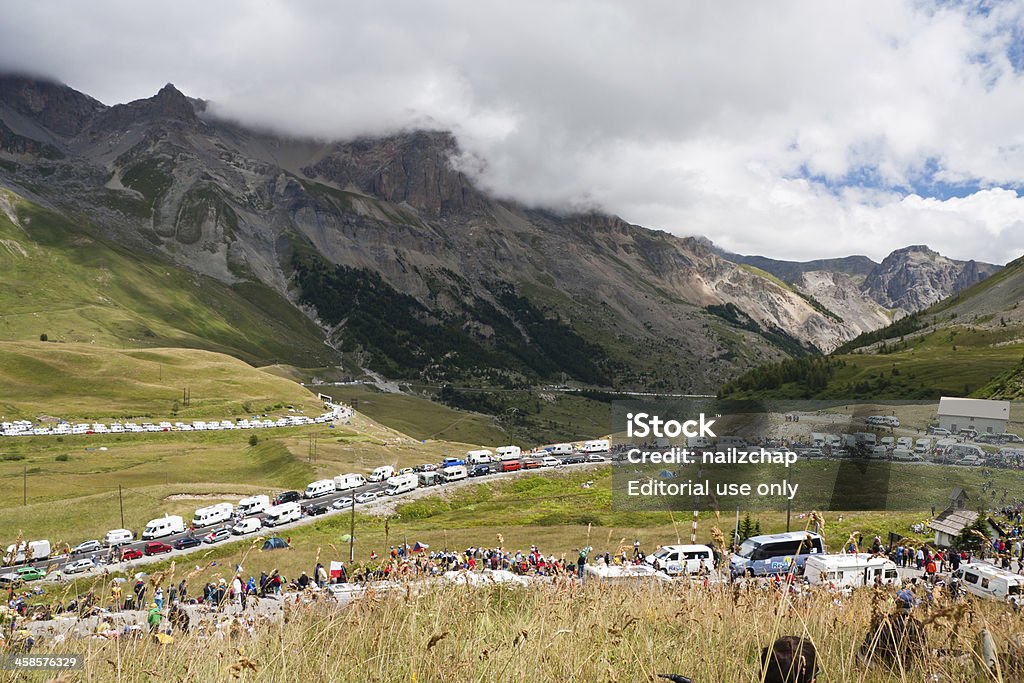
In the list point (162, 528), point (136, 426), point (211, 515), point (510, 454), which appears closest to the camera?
point (162, 528)

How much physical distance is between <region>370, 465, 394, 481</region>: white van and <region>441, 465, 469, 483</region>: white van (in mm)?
6181

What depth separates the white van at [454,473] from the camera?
71000mm

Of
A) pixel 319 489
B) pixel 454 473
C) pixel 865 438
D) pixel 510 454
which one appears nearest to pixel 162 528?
pixel 319 489

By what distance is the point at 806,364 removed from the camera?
6363 inches

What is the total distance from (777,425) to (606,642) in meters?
20.3

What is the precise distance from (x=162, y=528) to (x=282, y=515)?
9076 millimetres

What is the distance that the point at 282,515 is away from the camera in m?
51.8

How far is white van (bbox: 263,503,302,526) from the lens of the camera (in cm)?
5122

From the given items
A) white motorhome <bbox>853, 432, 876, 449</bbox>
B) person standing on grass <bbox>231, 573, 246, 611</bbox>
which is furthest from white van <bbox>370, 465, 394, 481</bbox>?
person standing on grass <bbox>231, 573, 246, 611</bbox>

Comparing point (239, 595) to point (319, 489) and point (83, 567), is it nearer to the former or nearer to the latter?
point (83, 567)

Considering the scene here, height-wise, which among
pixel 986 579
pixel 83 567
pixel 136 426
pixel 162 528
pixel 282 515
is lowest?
pixel 282 515

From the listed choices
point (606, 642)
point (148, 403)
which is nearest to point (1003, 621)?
point (606, 642)

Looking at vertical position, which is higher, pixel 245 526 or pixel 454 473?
pixel 245 526

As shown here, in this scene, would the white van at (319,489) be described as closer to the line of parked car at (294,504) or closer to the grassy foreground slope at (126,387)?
the line of parked car at (294,504)
